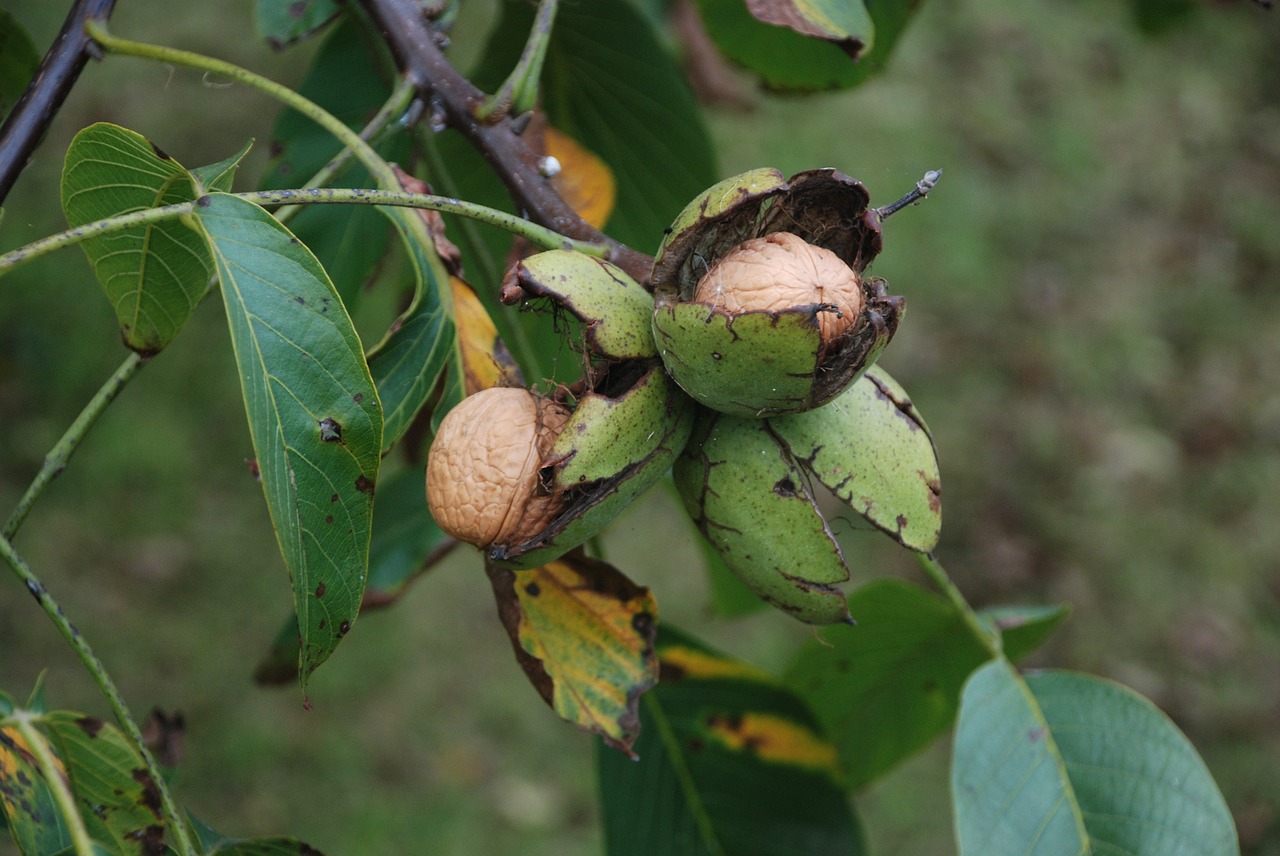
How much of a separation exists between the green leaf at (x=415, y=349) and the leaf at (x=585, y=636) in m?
0.17

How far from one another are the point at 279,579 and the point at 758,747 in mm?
1966

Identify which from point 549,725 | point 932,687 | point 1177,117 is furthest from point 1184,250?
point 932,687

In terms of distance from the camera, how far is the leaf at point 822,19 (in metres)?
1.02

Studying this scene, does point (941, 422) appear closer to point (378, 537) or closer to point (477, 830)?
point (477, 830)

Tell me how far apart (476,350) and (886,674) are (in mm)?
799

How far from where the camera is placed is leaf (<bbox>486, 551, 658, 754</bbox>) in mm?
1002

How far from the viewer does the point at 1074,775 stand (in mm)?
1160

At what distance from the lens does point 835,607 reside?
0.92 meters

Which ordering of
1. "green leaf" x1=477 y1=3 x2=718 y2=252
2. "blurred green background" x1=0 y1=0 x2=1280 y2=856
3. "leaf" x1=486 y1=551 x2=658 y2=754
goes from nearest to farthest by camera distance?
1. "leaf" x1=486 y1=551 x2=658 y2=754
2. "green leaf" x1=477 y1=3 x2=718 y2=252
3. "blurred green background" x1=0 y1=0 x2=1280 y2=856

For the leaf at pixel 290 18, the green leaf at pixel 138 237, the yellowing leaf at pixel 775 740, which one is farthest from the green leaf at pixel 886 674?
the leaf at pixel 290 18

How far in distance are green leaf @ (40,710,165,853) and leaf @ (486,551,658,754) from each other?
353 millimetres

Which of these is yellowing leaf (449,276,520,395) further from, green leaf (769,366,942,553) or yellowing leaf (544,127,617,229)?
yellowing leaf (544,127,617,229)

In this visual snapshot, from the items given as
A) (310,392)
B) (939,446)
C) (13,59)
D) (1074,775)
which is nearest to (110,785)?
(310,392)

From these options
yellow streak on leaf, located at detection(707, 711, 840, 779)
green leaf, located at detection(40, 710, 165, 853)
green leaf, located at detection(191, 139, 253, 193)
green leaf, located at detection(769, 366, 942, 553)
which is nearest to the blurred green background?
yellow streak on leaf, located at detection(707, 711, 840, 779)
